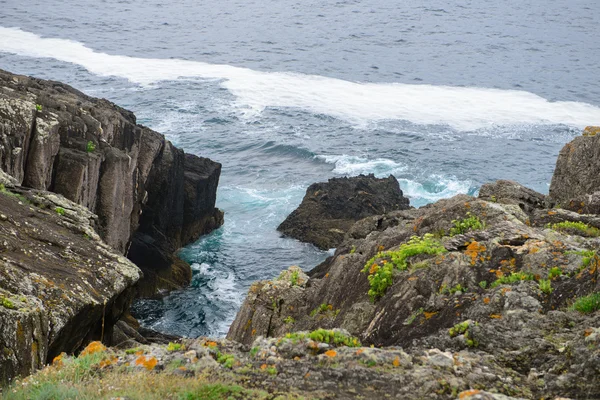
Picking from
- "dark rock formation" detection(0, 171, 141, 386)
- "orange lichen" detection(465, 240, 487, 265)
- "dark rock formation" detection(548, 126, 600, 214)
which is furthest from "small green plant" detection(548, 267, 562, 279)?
"dark rock formation" detection(0, 171, 141, 386)

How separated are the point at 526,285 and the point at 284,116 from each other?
175 ft

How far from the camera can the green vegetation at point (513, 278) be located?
12453 millimetres

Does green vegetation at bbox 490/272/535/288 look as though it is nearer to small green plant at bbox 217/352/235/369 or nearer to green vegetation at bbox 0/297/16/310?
small green plant at bbox 217/352/235/369

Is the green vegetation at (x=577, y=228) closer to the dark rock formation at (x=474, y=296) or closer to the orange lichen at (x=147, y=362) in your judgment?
the dark rock formation at (x=474, y=296)

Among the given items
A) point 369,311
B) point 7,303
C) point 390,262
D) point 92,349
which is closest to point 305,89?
point 390,262

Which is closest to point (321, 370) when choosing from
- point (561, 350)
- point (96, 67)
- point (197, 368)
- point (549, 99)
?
point (197, 368)

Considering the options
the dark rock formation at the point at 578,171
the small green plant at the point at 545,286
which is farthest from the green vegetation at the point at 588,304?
the dark rock formation at the point at 578,171

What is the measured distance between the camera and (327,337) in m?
11.7

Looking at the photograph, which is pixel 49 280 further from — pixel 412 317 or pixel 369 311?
pixel 412 317

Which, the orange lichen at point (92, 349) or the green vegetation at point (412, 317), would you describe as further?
the green vegetation at point (412, 317)

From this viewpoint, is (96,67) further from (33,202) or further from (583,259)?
(583,259)

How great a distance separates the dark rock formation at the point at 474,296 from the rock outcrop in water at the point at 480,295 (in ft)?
0.08

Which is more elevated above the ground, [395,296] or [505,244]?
[505,244]

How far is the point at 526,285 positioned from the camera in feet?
39.8
